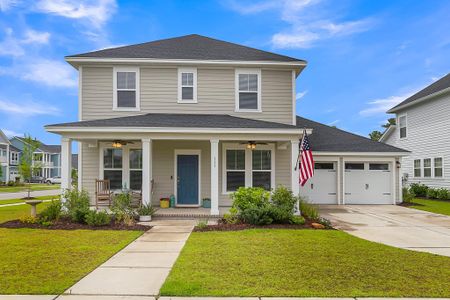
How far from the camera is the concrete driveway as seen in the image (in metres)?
7.88

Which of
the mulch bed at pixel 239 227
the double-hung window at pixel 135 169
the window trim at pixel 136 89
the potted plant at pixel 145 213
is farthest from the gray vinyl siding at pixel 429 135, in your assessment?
the potted plant at pixel 145 213

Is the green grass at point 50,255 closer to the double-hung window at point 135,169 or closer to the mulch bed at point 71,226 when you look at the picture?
the mulch bed at point 71,226

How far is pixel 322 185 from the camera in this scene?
16.3 meters

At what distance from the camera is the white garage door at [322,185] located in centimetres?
1623

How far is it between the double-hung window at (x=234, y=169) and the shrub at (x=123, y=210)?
4208 millimetres

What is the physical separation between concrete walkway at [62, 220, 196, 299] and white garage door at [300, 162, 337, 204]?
9.24 m

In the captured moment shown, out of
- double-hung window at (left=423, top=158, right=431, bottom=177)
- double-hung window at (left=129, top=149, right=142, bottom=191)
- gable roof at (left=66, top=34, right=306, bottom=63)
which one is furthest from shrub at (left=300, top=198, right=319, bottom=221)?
double-hung window at (left=423, top=158, right=431, bottom=177)

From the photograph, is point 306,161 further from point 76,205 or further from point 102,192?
point 102,192

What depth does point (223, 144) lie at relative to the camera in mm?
13320

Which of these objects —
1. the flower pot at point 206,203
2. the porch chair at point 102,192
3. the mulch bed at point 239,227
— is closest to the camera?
the mulch bed at point 239,227

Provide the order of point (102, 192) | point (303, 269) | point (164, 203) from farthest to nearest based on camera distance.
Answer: point (164, 203) < point (102, 192) < point (303, 269)

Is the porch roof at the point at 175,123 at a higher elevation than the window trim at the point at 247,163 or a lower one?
higher

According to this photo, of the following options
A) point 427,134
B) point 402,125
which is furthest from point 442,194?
point 402,125

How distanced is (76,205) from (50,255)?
13.9 feet
